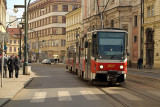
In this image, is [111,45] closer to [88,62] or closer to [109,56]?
[109,56]

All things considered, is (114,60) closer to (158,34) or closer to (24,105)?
(24,105)

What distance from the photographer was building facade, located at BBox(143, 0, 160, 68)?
1801 inches

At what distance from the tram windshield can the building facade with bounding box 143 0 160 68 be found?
2825 centimetres

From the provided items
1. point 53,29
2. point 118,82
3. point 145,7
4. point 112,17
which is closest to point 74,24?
point 53,29

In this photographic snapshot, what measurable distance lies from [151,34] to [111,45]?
31.3 metres

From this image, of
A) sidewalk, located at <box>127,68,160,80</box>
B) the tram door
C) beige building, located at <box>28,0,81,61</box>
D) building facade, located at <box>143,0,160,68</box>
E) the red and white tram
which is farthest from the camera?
beige building, located at <box>28,0,81,61</box>

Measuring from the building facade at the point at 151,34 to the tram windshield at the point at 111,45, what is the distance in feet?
92.7

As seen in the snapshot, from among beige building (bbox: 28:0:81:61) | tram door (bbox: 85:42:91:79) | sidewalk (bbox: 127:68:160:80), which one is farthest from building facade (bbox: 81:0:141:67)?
beige building (bbox: 28:0:81:61)

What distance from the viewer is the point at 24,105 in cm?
1108

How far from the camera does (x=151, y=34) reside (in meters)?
47.8

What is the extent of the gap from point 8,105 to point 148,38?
130 ft

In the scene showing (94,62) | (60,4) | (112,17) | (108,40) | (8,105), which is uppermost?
(60,4)

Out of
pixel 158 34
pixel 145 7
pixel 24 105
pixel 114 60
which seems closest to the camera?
pixel 24 105

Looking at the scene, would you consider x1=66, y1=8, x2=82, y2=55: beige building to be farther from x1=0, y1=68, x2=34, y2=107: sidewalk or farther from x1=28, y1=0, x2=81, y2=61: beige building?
x1=0, y1=68, x2=34, y2=107: sidewalk
